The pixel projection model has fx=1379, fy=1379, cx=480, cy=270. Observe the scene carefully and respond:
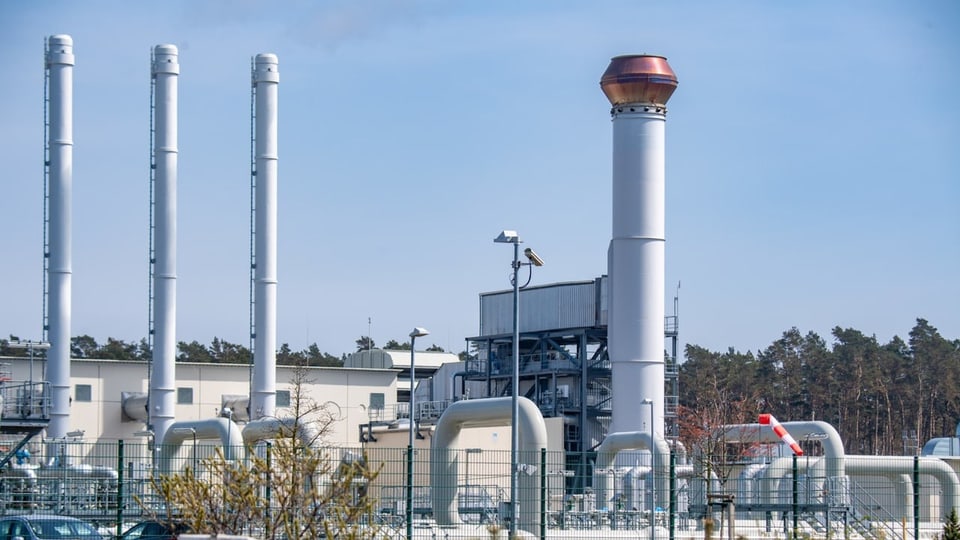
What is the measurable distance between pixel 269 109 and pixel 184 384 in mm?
15466

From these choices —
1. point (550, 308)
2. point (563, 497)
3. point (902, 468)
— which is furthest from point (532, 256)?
point (550, 308)

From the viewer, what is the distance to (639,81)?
50.4m

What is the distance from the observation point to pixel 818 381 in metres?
103

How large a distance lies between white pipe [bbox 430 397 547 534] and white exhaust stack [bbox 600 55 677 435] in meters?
10.2

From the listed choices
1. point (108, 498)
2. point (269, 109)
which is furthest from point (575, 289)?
point (108, 498)

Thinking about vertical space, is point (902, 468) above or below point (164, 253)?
below

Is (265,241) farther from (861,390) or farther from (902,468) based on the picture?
(861,390)

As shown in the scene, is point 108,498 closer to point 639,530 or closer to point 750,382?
point 639,530

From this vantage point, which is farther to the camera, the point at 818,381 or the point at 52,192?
the point at 818,381

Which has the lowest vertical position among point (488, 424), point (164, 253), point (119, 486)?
point (488, 424)

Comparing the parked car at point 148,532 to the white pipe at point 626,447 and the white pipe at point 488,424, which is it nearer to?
the white pipe at point 488,424

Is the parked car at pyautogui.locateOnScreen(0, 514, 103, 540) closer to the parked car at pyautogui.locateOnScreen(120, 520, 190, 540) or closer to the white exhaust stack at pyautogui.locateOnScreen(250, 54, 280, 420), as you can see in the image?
the parked car at pyautogui.locateOnScreen(120, 520, 190, 540)

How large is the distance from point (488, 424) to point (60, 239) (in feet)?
65.6

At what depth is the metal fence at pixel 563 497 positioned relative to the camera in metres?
24.2
